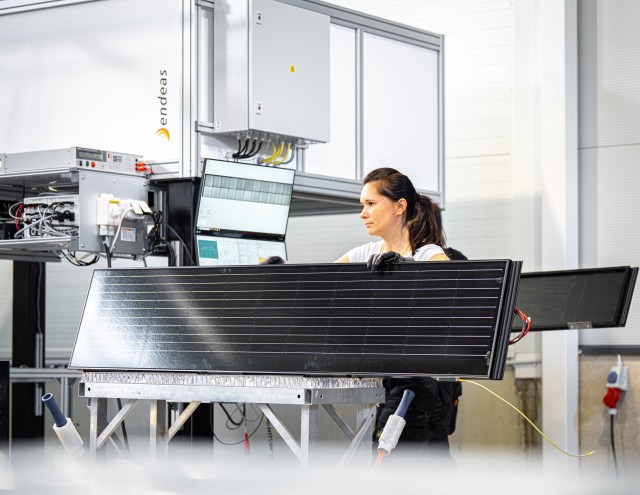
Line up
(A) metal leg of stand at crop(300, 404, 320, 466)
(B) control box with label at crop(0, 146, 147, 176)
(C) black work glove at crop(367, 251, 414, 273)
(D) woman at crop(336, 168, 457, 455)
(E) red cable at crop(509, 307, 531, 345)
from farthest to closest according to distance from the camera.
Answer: (B) control box with label at crop(0, 146, 147, 176), (D) woman at crop(336, 168, 457, 455), (E) red cable at crop(509, 307, 531, 345), (C) black work glove at crop(367, 251, 414, 273), (A) metal leg of stand at crop(300, 404, 320, 466)

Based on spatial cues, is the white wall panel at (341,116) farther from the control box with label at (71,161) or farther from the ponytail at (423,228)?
the ponytail at (423,228)

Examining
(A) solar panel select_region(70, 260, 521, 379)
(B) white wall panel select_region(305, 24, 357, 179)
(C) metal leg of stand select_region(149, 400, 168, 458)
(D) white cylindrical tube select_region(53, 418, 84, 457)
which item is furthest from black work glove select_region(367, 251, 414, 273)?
(B) white wall panel select_region(305, 24, 357, 179)

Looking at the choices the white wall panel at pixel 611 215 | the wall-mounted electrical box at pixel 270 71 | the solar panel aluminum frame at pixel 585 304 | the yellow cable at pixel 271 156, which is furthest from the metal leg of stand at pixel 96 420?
the white wall panel at pixel 611 215

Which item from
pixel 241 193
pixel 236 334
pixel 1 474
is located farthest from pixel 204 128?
pixel 1 474

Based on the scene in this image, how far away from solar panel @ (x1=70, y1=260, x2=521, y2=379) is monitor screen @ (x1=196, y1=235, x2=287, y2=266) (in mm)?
2155

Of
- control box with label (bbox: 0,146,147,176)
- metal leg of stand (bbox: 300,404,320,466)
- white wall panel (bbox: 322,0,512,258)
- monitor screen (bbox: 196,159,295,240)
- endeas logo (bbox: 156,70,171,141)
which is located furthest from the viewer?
white wall panel (bbox: 322,0,512,258)

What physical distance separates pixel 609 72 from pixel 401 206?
399 centimetres

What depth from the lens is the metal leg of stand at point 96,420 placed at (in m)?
3.19

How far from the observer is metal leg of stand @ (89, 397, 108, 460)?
3188 mm

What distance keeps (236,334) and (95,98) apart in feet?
10.8

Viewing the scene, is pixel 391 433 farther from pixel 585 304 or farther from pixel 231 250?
pixel 231 250

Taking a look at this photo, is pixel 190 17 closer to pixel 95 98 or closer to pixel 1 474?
pixel 95 98

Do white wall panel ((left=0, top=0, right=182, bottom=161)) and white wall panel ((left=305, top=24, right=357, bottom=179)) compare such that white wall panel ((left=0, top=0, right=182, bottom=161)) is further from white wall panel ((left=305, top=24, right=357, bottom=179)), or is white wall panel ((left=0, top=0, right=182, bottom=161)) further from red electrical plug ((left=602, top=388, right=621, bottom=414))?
red electrical plug ((left=602, top=388, right=621, bottom=414))

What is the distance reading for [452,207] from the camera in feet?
27.2
